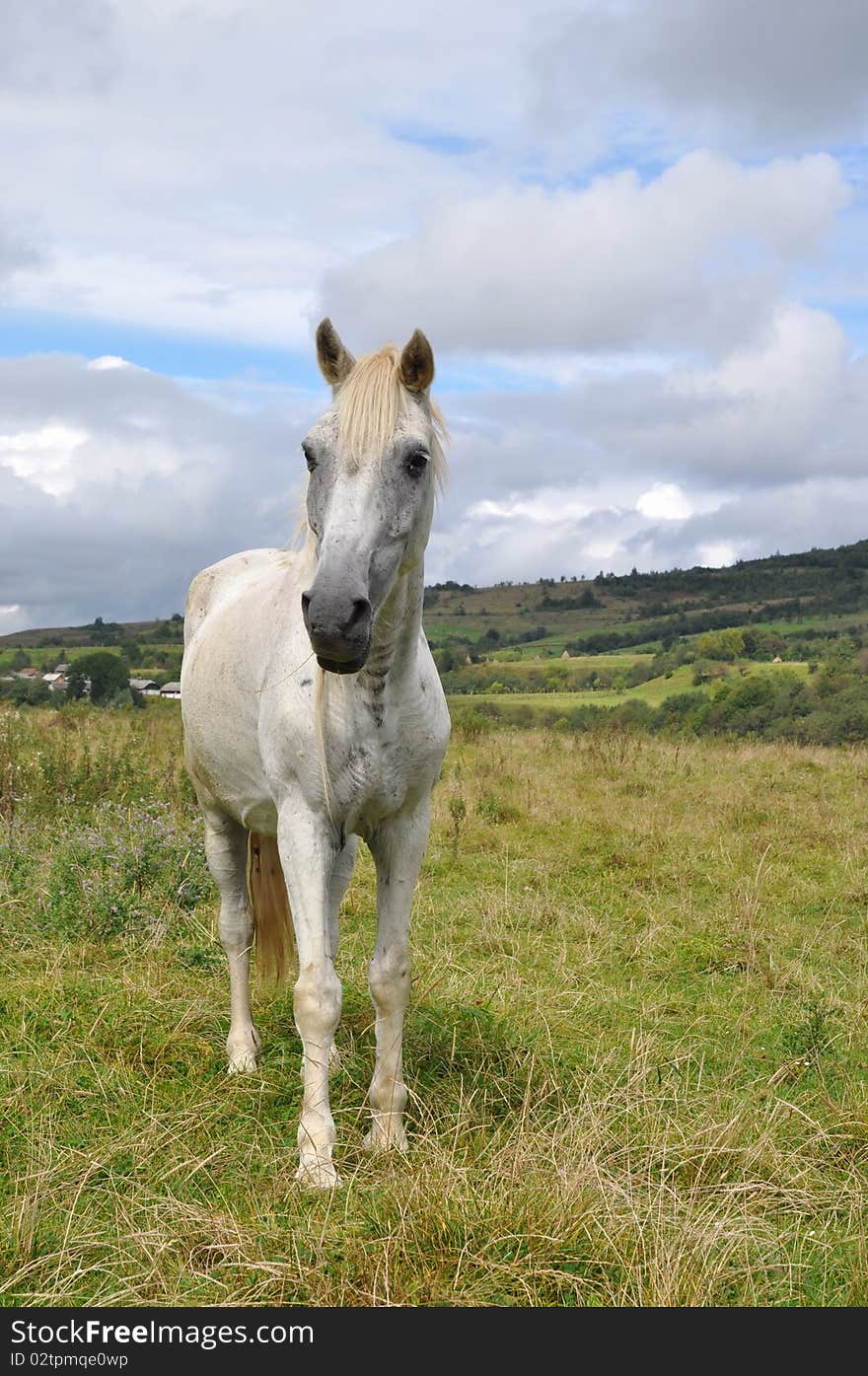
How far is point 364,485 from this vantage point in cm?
343

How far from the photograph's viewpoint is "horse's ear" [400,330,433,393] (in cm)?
366

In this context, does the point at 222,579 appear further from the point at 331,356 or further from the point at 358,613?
the point at 358,613

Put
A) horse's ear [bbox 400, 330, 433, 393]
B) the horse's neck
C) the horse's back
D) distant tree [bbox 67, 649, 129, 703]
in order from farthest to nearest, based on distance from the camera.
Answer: distant tree [bbox 67, 649, 129, 703], the horse's back, the horse's neck, horse's ear [bbox 400, 330, 433, 393]

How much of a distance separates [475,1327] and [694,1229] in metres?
0.76

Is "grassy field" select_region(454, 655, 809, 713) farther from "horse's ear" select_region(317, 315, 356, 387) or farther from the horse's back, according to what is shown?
"horse's ear" select_region(317, 315, 356, 387)

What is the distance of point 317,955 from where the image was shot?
3.82 m

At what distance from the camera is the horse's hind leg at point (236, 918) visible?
4914mm

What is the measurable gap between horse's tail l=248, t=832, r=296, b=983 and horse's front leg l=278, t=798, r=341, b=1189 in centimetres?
145

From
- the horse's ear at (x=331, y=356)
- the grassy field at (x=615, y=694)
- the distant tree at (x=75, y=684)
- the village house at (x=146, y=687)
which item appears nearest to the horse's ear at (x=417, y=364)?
the horse's ear at (x=331, y=356)

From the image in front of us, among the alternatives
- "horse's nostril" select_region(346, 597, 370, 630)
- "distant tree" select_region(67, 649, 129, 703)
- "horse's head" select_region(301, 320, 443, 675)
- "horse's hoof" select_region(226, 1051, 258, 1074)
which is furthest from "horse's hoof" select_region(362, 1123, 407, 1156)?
"distant tree" select_region(67, 649, 129, 703)

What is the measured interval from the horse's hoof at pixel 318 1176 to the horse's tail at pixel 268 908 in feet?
5.77

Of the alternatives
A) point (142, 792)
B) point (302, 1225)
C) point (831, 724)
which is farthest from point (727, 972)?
point (831, 724)

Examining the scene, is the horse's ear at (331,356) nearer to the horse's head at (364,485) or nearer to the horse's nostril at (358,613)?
the horse's head at (364,485)

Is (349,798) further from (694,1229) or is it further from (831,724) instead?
(831,724)
